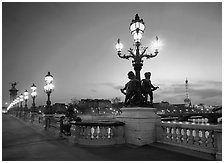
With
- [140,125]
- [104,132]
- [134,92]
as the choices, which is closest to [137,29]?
[134,92]

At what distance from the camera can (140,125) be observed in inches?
357

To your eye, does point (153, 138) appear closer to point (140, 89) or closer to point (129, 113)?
point (129, 113)

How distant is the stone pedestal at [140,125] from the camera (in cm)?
895

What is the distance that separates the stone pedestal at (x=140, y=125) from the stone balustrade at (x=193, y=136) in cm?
39

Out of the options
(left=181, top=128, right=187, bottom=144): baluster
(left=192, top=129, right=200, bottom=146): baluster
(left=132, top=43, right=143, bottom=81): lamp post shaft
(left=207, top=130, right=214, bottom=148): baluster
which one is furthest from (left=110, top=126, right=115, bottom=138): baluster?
(left=207, top=130, right=214, bottom=148): baluster

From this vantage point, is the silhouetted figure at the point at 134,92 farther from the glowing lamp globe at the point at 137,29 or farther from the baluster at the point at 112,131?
the glowing lamp globe at the point at 137,29

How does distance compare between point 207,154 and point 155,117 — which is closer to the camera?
point 207,154

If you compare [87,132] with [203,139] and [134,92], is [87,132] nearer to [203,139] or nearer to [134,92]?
[134,92]

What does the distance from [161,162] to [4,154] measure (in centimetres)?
542

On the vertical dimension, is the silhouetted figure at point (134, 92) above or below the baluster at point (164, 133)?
above

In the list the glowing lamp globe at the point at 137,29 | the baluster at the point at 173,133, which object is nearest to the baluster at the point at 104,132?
the baluster at the point at 173,133

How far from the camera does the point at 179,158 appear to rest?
6676 millimetres

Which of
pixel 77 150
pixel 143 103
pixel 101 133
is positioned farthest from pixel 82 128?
pixel 143 103

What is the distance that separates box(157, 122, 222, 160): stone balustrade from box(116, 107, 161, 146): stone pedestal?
1.29ft
